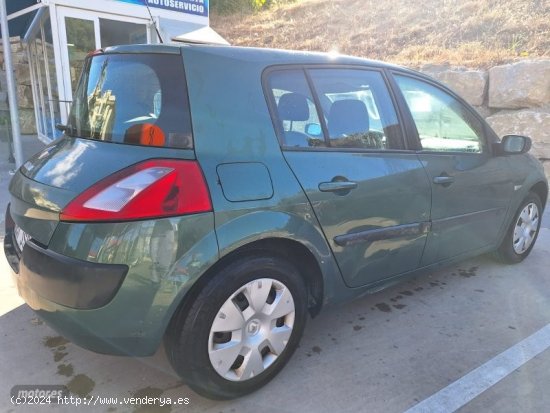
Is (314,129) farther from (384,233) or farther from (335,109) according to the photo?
(384,233)

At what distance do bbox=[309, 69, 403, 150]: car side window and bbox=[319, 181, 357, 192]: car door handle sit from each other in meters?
0.23

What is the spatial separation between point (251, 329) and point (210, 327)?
25 cm

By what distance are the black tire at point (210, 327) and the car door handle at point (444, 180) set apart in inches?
49.7

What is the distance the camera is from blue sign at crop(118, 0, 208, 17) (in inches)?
331

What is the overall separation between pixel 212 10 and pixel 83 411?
Answer: 21782 mm

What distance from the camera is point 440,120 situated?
3.25 m

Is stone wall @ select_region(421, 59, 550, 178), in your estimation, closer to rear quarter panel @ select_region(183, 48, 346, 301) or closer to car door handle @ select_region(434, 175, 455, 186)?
car door handle @ select_region(434, 175, 455, 186)

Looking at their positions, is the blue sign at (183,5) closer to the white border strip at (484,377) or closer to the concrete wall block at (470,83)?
the concrete wall block at (470,83)

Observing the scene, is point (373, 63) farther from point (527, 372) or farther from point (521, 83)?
point (521, 83)

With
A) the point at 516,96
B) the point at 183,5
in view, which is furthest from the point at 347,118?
the point at 183,5

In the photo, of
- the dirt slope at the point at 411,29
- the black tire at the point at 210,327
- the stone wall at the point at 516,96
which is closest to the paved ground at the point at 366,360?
the black tire at the point at 210,327

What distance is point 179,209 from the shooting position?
6.26 ft

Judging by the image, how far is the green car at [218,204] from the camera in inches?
74.7

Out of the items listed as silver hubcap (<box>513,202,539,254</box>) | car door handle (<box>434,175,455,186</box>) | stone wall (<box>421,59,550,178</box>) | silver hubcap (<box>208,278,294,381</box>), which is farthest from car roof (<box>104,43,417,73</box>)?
stone wall (<box>421,59,550,178</box>)
